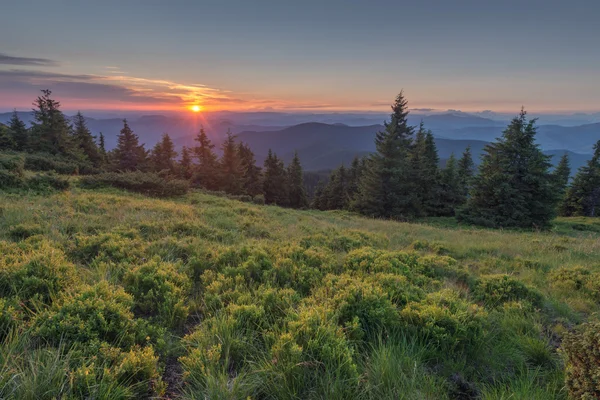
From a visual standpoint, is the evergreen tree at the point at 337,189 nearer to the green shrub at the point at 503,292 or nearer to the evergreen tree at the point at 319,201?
the evergreen tree at the point at 319,201

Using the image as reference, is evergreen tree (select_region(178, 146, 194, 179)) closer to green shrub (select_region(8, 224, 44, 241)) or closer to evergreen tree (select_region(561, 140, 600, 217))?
green shrub (select_region(8, 224, 44, 241))

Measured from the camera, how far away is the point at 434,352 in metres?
3.02

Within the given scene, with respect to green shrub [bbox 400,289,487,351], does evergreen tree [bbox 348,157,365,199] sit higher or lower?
lower

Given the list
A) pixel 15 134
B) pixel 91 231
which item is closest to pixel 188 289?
pixel 91 231

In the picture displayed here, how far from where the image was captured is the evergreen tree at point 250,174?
141ft

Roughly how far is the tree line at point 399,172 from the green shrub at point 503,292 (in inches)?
889

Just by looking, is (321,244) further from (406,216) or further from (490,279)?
(406,216)

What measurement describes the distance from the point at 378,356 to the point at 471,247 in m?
7.08

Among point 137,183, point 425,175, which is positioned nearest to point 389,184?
point 425,175

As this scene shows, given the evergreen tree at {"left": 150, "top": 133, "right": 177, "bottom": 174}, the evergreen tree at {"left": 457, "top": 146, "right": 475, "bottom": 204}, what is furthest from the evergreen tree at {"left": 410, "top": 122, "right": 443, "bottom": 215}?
the evergreen tree at {"left": 150, "top": 133, "right": 177, "bottom": 174}

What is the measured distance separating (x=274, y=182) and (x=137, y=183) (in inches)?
1185

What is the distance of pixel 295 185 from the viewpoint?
4888 cm

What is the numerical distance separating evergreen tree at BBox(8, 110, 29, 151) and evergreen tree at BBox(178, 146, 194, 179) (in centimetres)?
1604

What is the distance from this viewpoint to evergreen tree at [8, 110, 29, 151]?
3111 centimetres
